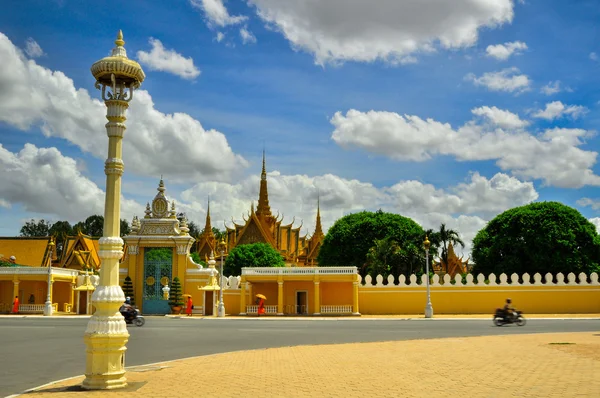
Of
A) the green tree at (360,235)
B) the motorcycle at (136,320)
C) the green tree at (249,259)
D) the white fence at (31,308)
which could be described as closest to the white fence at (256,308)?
the motorcycle at (136,320)

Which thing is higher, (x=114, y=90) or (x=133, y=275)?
(x=114, y=90)

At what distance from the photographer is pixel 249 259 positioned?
65688mm

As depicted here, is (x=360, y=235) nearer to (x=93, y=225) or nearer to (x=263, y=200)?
(x=263, y=200)

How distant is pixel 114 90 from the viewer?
11688 millimetres

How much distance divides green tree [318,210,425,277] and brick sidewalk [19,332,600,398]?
1549 inches

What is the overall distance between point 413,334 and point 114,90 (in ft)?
46.8

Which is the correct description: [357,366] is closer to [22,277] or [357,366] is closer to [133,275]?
[133,275]

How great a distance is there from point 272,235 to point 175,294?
4043 cm

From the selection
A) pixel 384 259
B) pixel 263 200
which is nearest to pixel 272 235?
pixel 263 200

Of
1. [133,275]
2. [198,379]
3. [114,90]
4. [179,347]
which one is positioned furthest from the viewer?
[133,275]

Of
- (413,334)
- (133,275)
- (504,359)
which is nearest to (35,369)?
(504,359)

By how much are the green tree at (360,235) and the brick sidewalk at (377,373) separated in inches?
1549

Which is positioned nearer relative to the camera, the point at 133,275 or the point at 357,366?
the point at 357,366

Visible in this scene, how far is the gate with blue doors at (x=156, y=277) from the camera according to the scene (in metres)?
45.1
